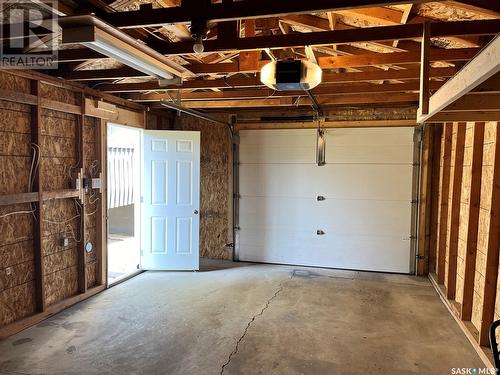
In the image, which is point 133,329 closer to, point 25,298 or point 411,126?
point 25,298

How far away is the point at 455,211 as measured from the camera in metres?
4.04

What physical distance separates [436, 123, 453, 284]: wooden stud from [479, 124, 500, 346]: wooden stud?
66.3 inches

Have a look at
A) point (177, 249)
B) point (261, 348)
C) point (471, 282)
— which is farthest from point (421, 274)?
point (177, 249)

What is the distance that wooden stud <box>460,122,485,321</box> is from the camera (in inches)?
133

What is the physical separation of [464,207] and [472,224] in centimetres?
39

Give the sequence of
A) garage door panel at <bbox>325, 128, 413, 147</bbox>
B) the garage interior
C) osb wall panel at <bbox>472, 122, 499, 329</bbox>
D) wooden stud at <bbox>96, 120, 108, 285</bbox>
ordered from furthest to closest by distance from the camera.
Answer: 1. garage door panel at <bbox>325, 128, 413, 147</bbox>
2. wooden stud at <bbox>96, 120, 108, 285</bbox>
3. osb wall panel at <bbox>472, 122, 499, 329</bbox>
4. the garage interior

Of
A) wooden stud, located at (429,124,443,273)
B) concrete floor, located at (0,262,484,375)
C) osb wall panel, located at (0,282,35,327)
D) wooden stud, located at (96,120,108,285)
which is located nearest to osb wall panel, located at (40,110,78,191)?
wooden stud, located at (96,120,108,285)

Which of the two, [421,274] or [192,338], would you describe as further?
[421,274]

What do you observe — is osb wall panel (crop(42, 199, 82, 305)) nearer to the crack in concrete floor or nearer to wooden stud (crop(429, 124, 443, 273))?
the crack in concrete floor

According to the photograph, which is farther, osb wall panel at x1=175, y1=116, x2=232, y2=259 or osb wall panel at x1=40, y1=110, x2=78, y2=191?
osb wall panel at x1=175, y1=116, x2=232, y2=259

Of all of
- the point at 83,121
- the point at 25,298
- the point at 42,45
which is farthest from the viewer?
the point at 83,121

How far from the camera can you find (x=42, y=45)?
3.01 m

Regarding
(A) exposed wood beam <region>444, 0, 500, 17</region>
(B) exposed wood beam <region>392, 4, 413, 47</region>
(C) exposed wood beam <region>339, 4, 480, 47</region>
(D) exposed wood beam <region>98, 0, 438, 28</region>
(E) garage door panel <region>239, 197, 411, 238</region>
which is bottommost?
(E) garage door panel <region>239, 197, 411, 238</region>

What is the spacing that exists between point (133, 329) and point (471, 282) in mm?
3392
